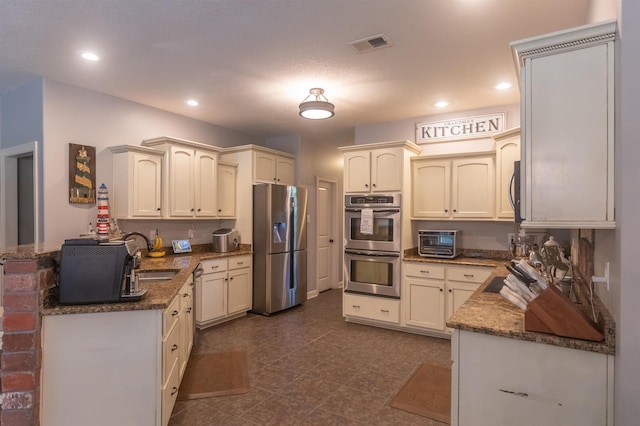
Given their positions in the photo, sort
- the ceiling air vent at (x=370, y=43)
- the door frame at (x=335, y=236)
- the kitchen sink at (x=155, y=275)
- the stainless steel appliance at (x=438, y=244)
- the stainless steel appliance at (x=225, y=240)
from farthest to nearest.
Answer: the door frame at (x=335, y=236) < the stainless steel appliance at (x=225, y=240) < the stainless steel appliance at (x=438, y=244) < the kitchen sink at (x=155, y=275) < the ceiling air vent at (x=370, y=43)

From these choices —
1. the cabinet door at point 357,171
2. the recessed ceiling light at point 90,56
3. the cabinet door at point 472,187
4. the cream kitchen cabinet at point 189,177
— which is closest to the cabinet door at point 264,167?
the cream kitchen cabinet at point 189,177

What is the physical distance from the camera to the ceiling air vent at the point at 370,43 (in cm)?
264

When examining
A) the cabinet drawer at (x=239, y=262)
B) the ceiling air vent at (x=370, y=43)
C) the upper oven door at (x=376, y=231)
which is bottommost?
the cabinet drawer at (x=239, y=262)

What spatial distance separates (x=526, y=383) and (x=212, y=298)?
11.5ft

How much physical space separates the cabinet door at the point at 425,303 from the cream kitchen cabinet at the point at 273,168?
2.36 metres

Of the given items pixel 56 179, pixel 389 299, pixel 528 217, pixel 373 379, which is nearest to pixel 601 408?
pixel 528 217

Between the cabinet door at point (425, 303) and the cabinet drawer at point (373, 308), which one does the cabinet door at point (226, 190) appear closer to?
the cabinet drawer at point (373, 308)

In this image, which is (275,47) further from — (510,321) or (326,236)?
(326,236)

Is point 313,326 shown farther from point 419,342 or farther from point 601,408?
point 601,408

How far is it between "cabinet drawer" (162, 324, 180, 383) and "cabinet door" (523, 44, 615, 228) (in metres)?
2.02

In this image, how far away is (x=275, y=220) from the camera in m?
4.86

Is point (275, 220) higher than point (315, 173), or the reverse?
point (315, 173)

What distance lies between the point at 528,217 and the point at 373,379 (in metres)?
2.03

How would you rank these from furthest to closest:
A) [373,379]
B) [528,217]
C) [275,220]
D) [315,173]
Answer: [315,173]
[275,220]
[373,379]
[528,217]
